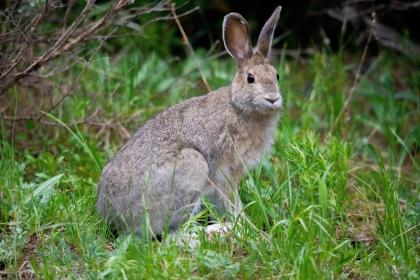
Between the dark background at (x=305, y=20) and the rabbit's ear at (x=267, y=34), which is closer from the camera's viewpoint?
the rabbit's ear at (x=267, y=34)

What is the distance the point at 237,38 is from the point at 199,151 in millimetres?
943

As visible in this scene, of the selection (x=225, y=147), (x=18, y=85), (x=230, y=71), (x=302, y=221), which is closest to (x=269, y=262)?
(x=302, y=221)

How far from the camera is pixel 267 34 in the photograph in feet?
18.5

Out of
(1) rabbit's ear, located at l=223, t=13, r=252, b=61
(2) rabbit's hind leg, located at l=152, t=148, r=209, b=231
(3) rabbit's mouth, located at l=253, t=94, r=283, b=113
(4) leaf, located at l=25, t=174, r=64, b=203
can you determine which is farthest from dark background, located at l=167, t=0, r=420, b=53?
(4) leaf, located at l=25, t=174, r=64, b=203

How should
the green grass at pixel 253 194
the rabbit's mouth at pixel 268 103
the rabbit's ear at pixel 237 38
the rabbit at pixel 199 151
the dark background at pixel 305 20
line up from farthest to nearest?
the dark background at pixel 305 20, the rabbit's ear at pixel 237 38, the rabbit's mouth at pixel 268 103, the rabbit at pixel 199 151, the green grass at pixel 253 194

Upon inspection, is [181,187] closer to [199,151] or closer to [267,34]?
[199,151]

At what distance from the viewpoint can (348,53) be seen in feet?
30.9

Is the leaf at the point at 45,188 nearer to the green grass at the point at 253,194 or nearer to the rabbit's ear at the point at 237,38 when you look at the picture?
the green grass at the point at 253,194

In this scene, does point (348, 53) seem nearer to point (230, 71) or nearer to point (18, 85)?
point (230, 71)

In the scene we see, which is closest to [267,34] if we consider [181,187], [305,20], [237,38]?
[237,38]

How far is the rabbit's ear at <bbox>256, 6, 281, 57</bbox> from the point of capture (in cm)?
559

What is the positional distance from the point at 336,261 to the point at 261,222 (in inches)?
23.0

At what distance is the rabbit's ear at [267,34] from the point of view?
559 centimetres

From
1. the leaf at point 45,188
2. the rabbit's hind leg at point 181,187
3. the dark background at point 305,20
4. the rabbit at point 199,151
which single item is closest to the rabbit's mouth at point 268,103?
the rabbit at point 199,151
